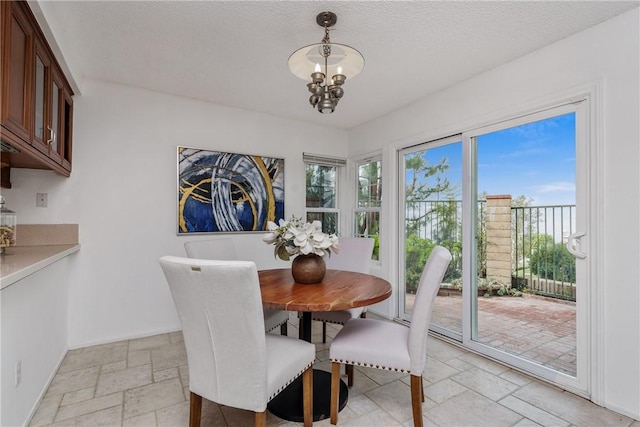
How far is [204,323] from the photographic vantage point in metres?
1.38

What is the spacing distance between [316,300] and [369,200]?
8.87 feet

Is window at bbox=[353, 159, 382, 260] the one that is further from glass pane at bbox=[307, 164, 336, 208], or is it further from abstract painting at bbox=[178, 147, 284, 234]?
abstract painting at bbox=[178, 147, 284, 234]

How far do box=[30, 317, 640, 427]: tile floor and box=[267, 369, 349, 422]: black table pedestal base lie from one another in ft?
0.12

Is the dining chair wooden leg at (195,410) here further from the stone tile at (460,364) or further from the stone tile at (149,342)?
the stone tile at (460,364)

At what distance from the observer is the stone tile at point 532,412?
1.78 m

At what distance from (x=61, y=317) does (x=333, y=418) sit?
7.78 feet

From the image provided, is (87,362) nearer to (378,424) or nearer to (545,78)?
(378,424)

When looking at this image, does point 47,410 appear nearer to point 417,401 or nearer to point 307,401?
point 307,401

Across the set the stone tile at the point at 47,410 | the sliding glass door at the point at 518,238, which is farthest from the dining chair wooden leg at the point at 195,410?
the sliding glass door at the point at 518,238

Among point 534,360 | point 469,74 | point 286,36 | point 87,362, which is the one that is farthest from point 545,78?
point 87,362

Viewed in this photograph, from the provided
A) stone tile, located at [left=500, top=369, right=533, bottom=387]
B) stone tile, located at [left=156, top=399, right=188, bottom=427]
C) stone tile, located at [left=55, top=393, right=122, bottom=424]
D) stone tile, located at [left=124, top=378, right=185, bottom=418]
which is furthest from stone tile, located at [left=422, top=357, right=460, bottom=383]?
stone tile, located at [left=55, top=393, right=122, bottom=424]

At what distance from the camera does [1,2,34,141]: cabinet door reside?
56.9 inches

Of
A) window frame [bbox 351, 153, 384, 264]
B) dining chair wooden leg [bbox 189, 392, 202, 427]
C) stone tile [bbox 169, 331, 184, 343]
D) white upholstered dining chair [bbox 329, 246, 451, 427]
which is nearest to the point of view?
dining chair wooden leg [bbox 189, 392, 202, 427]

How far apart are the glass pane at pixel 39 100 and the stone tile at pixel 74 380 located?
5.51ft
